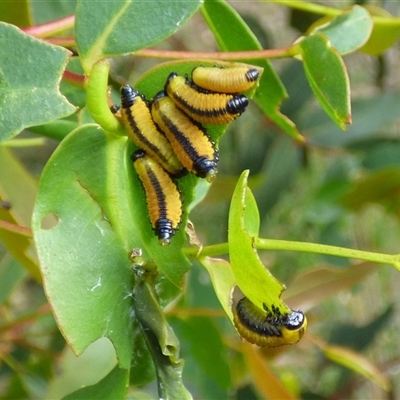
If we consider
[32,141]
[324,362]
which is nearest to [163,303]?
[32,141]

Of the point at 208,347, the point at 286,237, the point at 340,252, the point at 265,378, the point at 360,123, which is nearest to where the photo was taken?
the point at 340,252

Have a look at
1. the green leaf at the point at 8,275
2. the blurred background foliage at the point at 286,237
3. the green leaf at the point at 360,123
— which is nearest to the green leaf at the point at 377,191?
the blurred background foliage at the point at 286,237

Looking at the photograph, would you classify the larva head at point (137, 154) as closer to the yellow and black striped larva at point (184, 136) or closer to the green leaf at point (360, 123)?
the yellow and black striped larva at point (184, 136)

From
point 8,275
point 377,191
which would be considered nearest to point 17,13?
point 8,275

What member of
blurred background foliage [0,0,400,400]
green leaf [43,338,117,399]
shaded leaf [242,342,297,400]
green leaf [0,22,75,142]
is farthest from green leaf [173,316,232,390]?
green leaf [0,22,75,142]

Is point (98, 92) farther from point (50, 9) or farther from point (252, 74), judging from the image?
point (50, 9)

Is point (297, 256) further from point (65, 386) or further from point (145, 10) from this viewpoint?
point (145, 10)

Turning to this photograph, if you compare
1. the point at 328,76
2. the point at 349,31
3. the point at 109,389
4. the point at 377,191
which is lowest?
the point at 109,389
